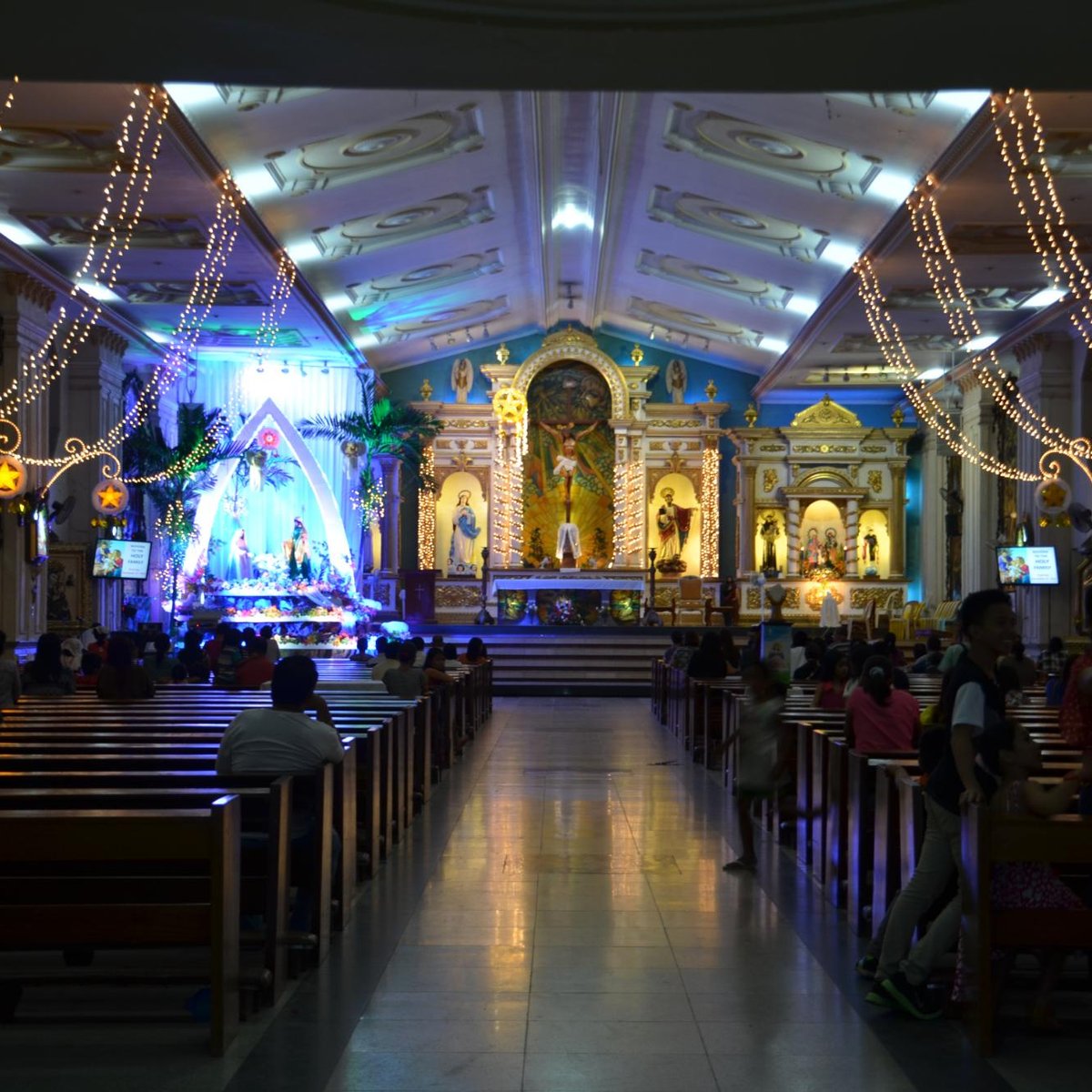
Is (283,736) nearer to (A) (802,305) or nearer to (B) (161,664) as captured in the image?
(B) (161,664)

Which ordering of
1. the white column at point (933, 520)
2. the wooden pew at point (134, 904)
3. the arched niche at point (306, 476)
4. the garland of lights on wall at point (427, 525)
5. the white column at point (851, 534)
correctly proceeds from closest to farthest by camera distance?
the wooden pew at point (134, 904) → the arched niche at point (306, 476) → the white column at point (933, 520) → the white column at point (851, 534) → the garland of lights on wall at point (427, 525)

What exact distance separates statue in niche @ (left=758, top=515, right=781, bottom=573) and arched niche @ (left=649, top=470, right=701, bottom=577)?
1.29 m

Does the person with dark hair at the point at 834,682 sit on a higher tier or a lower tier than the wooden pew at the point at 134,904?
higher

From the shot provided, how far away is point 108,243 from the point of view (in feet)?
59.5

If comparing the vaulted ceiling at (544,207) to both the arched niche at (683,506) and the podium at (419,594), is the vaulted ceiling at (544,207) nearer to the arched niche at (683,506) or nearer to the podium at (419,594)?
the arched niche at (683,506)

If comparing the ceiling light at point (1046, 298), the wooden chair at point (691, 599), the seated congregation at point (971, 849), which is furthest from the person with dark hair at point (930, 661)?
the wooden chair at point (691, 599)

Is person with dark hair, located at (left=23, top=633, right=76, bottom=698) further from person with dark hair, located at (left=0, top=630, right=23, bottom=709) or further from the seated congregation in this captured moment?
the seated congregation

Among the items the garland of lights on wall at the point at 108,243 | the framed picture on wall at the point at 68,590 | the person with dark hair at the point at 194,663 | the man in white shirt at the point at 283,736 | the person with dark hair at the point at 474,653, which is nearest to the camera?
the man in white shirt at the point at 283,736

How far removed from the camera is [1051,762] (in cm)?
694

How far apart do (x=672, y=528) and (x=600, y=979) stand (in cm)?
2498

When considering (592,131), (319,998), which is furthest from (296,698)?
(592,131)

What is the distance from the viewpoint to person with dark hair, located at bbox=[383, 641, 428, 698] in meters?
12.0

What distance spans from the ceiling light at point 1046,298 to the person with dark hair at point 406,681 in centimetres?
1126

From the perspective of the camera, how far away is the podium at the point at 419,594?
1102 inches
